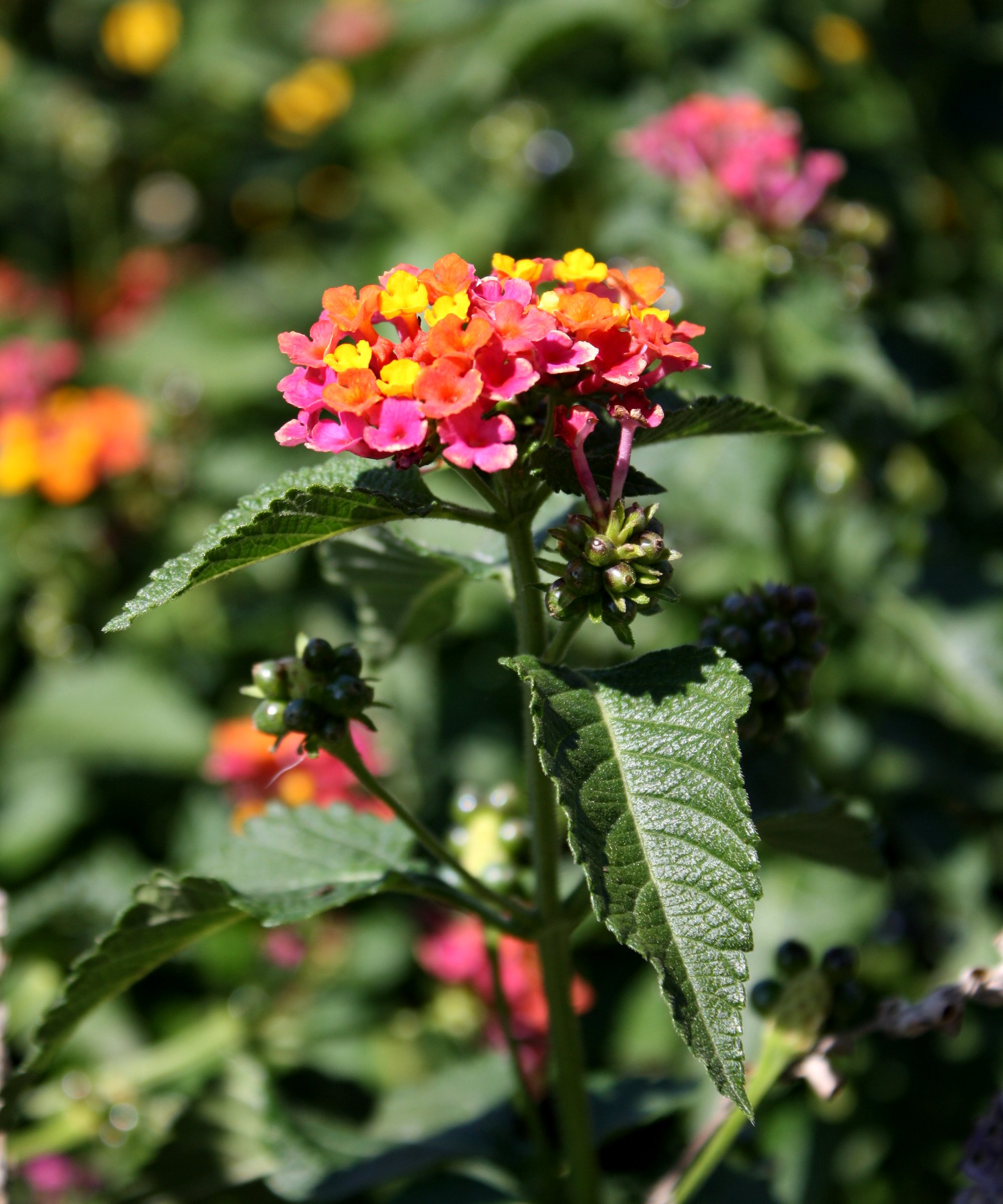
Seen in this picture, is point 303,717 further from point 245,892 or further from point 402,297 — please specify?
point 402,297

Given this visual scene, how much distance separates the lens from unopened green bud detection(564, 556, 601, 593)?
680 mm

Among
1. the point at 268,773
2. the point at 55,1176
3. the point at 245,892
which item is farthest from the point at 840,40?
the point at 55,1176

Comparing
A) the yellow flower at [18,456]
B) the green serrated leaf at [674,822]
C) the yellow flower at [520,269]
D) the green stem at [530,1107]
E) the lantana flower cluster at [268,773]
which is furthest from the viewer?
the yellow flower at [18,456]

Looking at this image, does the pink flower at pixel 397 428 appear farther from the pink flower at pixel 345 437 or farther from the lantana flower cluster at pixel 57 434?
the lantana flower cluster at pixel 57 434

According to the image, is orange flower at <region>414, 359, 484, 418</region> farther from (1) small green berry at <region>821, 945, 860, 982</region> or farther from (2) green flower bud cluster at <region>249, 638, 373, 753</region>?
(1) small green berry at <region>821, 945, 860, 982</region>

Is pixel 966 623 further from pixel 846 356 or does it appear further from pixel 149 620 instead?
pixel 149 620

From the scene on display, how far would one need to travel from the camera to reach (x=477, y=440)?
0.64 meters

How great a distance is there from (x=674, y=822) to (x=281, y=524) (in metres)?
0.27

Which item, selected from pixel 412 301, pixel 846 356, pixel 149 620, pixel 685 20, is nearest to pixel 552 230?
pixel 685 20

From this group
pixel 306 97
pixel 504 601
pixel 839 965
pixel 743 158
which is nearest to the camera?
pixel 839 965

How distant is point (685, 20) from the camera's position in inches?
72.2

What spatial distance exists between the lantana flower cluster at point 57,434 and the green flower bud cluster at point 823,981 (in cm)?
126

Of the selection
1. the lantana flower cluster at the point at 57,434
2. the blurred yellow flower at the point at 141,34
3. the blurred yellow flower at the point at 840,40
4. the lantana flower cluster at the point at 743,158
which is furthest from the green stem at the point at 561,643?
the blurred yellow flower at the point at 141,34

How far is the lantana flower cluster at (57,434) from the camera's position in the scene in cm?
175
